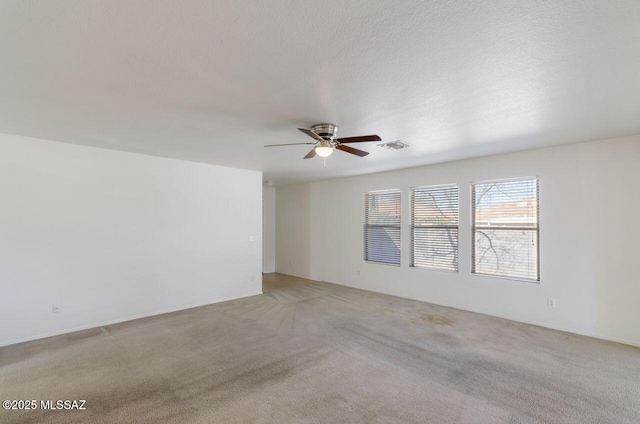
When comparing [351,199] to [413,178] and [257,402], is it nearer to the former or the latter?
[413,178]

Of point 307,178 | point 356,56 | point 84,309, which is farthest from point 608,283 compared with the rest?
point 84,309

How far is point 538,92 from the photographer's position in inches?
95.5

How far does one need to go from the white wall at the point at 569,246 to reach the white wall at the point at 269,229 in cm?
410

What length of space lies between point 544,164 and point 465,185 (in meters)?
1.10

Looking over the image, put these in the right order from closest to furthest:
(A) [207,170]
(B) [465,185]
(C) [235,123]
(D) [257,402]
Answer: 1. (D) [257,402]
2. (C) [235,123]
3. (B) [465,185]
4. (A) [207,170]

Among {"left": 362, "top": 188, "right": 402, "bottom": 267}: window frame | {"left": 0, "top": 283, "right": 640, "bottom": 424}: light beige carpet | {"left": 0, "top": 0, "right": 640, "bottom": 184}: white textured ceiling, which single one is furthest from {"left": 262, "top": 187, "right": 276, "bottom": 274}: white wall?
{"left": 0, "top": 0, "right": 640, "bottom": 184}: white textured ceiling

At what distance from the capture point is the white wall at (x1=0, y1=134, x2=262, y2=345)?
364cm

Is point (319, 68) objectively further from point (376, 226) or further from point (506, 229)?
point (376, 226)

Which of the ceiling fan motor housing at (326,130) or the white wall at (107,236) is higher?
the ceiling fan motor housing at (326,130)

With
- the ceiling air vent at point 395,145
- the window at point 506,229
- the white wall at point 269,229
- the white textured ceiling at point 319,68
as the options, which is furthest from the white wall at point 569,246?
the white wall at point 269,229

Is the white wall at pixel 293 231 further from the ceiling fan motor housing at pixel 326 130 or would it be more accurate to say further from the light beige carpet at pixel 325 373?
the ceiling fan motor housing at pixel 326 130

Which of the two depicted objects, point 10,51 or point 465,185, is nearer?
point 10,51

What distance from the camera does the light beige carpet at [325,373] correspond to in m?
2.29

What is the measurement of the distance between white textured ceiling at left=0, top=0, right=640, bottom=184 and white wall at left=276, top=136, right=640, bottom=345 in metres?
0.54
